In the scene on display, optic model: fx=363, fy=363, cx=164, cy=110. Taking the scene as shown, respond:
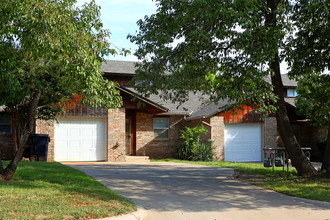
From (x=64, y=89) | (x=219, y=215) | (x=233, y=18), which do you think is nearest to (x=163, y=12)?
(x=233, y=18)

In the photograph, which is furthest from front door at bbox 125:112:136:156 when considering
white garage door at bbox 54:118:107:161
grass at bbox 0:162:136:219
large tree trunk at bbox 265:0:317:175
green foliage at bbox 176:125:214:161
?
grass at bbox 0:162:136:219

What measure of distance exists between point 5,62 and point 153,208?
4.88 m

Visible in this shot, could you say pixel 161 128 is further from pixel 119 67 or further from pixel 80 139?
pixel 80 139

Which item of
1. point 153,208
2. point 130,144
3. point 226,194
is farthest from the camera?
point 130,144

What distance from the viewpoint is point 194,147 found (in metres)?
21.4

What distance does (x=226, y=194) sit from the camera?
9.52 m

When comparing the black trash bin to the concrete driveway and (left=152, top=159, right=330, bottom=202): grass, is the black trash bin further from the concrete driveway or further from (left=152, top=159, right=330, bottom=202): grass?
(left=152, top=159, right=330, bottom=202): grass

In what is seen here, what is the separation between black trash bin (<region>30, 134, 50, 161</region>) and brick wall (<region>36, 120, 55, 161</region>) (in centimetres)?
89

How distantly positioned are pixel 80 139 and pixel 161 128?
5.96 metres

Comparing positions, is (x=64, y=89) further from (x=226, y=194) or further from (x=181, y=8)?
(x=226, y=194)

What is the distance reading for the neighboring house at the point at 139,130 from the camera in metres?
18.8

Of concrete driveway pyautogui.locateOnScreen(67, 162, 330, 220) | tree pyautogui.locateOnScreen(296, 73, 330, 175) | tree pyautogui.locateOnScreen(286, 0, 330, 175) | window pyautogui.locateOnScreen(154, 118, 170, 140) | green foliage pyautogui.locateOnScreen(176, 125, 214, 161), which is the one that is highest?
tree pyautogui.locateOnScreen(286, 0, 330, 175)

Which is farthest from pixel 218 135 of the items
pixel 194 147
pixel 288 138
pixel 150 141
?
pixel 288 138

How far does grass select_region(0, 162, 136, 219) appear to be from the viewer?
649 cm
